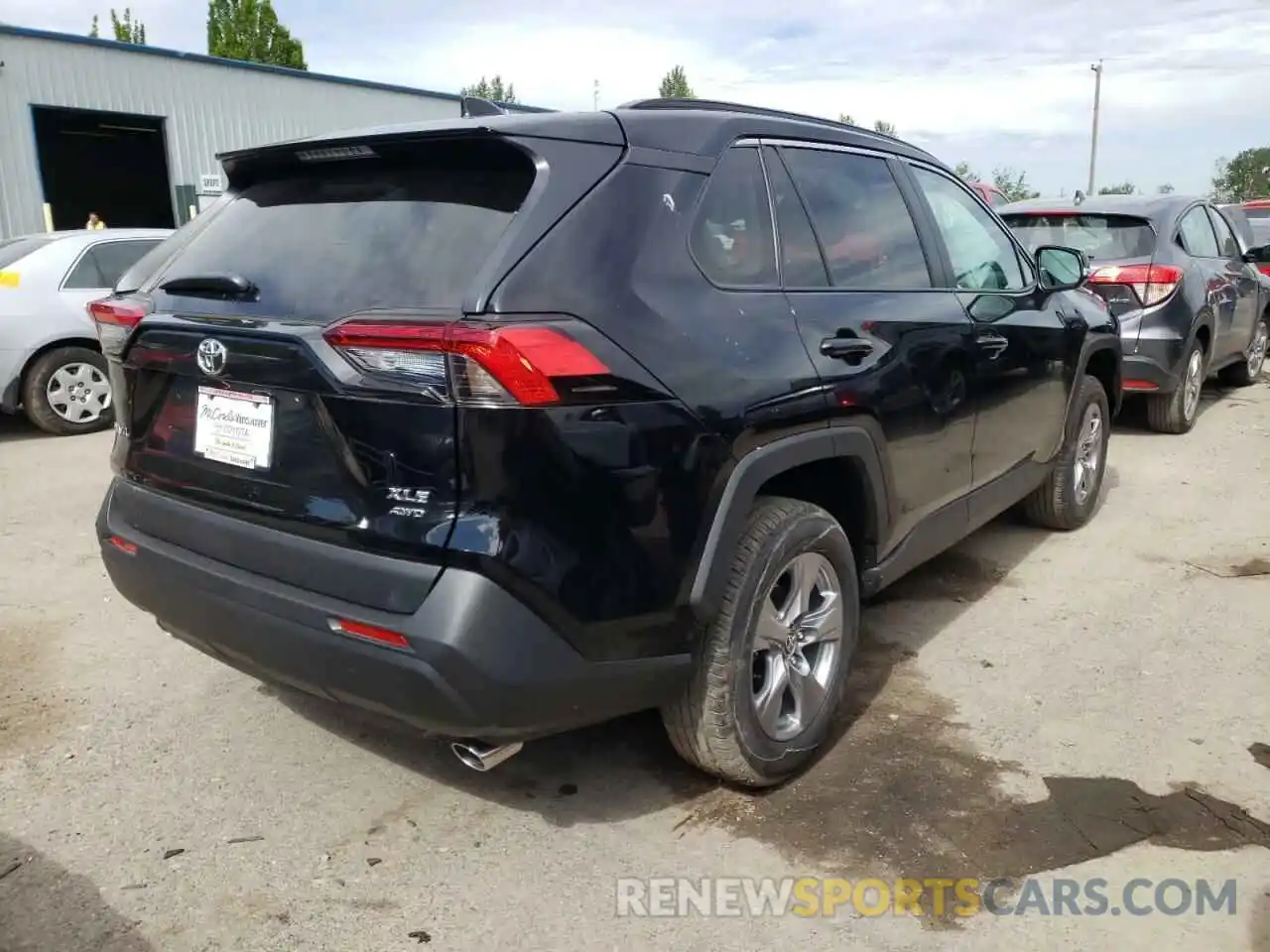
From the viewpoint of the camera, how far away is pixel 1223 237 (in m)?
8.41

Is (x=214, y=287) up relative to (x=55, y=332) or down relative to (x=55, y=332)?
up

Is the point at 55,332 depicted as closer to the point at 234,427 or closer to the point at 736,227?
the point at 234,427

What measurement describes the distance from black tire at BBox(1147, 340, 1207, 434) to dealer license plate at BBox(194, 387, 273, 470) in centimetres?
667

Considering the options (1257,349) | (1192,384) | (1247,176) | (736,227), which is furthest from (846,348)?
(1247,176)

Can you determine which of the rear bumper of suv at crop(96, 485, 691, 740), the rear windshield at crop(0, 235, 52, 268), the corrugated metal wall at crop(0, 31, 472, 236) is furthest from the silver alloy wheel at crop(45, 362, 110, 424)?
the corrugated metal wall at crop(0, 31, 472, 236)

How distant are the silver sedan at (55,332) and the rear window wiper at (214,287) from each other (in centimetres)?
548

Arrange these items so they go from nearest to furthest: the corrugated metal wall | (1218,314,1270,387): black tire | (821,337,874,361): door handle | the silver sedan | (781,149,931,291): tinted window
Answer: (821,337,874,361): door handle
(781,149,931,291): tinted window
the silver sedan
(1218,314,1270,387): black tire
the corrugated metal wall

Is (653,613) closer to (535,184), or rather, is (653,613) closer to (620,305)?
(620,305)

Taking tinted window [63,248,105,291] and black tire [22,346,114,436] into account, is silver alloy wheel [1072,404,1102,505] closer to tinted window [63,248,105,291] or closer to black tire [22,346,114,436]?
black tire [22,346,114,436]

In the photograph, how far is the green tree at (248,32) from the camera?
30.8 meters

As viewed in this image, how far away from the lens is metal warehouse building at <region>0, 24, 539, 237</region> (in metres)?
15.5

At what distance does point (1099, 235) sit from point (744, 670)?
19.0 feet

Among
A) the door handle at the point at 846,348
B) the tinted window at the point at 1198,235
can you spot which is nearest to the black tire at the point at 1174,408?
the tinted window at the point at 1198,235

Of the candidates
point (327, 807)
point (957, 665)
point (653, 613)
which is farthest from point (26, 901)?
point (957, 665)
